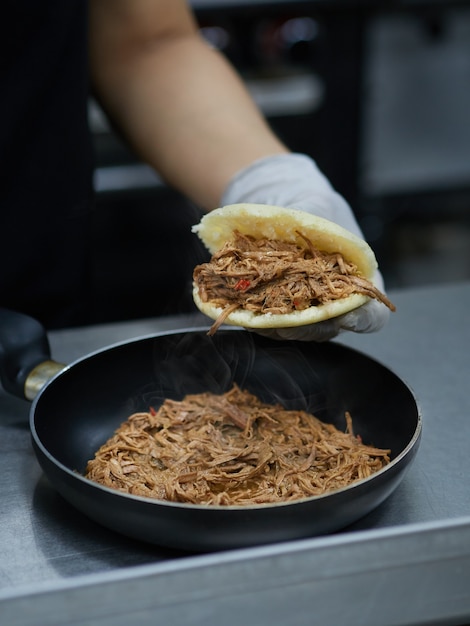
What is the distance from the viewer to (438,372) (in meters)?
1.56

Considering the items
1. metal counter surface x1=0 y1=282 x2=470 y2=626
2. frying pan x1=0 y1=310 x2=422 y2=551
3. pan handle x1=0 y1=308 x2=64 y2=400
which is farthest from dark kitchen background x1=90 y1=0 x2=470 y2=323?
metal counter surface x1=0 y1=282 x2=470 y2=626

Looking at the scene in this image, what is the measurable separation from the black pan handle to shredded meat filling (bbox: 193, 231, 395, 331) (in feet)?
1.03

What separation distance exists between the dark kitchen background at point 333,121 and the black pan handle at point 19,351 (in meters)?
2.01

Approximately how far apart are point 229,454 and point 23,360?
1.30 feet

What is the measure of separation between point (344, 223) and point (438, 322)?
403 millimetres

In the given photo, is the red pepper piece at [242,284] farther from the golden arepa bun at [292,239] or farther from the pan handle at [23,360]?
the pan handle at [23,360]

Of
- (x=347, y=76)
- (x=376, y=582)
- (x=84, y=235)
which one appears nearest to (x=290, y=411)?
(x=376, y=582)

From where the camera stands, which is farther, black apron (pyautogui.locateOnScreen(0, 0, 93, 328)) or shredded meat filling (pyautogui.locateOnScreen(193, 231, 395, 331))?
black apron (pyautogui.locateOnScreen(0, 0, 93, 328))

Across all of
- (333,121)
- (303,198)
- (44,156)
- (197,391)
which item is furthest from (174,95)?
(333,121)

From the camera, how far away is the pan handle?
1.32 metres

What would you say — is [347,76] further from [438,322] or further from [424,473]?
[424,473]

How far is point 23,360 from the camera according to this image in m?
1.33

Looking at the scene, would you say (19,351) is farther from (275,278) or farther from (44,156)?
(44,156)

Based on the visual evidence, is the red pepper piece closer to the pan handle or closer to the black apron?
the pan handle
